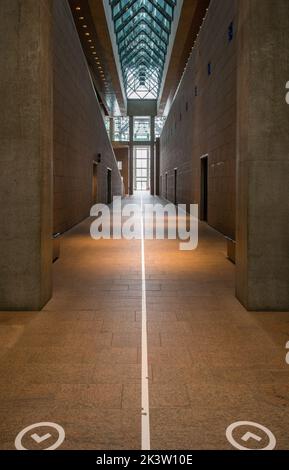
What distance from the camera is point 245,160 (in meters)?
6.39

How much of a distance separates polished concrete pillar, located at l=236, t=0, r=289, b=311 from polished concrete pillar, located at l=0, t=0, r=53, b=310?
2.70 metres

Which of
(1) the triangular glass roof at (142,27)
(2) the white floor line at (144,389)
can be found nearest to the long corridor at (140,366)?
(2) the white floor line at (144,389)

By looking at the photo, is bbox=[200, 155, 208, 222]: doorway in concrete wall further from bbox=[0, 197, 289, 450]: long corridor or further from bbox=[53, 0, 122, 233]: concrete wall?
bbox=[0, 197, 289, 450]: long corridor

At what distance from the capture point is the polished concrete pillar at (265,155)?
6180mm

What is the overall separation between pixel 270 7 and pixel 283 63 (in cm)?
73

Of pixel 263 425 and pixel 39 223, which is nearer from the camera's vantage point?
pixel 263 425

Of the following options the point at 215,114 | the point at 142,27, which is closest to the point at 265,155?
the point at 215,114

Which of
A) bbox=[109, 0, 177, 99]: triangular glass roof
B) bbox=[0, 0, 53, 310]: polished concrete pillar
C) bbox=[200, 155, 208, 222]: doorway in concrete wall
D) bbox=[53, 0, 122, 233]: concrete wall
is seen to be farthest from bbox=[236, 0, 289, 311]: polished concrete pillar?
bbox=[109, 0, 177, 99]: triangular glass roof

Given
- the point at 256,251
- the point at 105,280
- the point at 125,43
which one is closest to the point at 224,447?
the point at 256,251

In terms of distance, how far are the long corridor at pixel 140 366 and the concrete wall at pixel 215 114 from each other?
21.9 ft

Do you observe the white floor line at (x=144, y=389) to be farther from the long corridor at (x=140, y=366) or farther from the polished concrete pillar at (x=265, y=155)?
the polished concrete pillar at (x=265, y=155)

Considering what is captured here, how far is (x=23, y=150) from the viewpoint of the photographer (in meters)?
6.22

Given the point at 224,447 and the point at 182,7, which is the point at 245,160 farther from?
the point at 182,7
